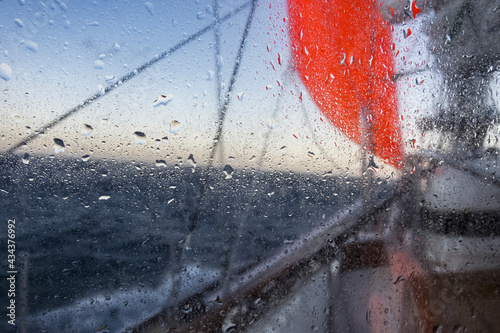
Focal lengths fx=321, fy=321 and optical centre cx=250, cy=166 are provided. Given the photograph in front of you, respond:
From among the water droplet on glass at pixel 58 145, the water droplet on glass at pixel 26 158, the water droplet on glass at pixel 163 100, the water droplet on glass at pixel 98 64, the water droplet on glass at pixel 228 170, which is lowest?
the water droplet on glass at pixel 228 170

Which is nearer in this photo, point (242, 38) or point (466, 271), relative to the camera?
point (242, 38)

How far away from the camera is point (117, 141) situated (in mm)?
621

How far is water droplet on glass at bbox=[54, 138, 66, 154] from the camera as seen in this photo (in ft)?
1.92

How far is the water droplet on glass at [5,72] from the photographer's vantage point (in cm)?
56

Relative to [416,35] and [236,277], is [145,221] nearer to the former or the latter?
[236,277]

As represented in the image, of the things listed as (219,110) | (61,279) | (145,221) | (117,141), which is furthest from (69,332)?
(219,110)

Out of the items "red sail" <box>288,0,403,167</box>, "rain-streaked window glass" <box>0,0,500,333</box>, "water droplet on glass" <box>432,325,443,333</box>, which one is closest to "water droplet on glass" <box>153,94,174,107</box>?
"rain-streaked window glass" <box>0,0,500,333</box>

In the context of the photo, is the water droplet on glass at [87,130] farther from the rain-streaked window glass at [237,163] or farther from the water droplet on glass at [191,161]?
the water droplet on glass at [191,161]

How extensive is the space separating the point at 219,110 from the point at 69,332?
526 millimetres

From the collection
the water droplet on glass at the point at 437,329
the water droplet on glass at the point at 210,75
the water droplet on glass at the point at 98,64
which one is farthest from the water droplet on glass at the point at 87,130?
the water droplet on glass at the point at 437,329

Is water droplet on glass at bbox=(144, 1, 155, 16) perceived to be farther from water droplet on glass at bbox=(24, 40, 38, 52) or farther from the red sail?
the red sail

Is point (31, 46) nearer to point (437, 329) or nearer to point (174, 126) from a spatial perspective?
point (174, 126)

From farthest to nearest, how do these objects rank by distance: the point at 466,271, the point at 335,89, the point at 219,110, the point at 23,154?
1. the point at 466,271
2. the point at 335,89
3. the point at 219,110
4. the point at 23,154

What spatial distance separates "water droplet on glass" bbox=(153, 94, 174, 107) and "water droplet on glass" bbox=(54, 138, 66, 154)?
0.60 ft
